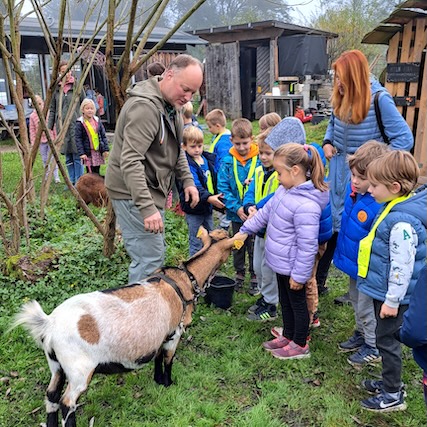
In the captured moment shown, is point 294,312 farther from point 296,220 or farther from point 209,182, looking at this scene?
point 209,182

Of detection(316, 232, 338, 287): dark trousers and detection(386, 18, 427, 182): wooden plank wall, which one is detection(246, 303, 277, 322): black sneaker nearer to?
detection(316, 232, 338, 287): dark trousers

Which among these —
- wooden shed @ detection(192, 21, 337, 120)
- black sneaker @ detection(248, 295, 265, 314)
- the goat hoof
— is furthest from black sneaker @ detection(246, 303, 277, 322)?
wooden shed @ detection(192, 21, 337, 120)

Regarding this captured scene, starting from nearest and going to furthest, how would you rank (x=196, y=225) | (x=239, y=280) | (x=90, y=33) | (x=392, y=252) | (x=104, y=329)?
(x=104, y=329), (x=392, y=252), (x=196, y=225), (x=239, y=280), (x=90, y=33)

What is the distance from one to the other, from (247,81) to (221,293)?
669 inches

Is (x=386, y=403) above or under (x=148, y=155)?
under

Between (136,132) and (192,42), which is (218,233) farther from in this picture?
(192,42)

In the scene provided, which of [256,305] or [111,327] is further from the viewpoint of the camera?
[256,305]

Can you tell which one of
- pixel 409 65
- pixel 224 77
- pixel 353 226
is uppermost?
pixel 409 65

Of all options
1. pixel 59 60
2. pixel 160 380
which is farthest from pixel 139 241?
pixel 59 60

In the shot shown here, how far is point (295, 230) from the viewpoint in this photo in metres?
3.40

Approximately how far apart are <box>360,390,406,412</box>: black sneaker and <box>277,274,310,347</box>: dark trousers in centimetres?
73

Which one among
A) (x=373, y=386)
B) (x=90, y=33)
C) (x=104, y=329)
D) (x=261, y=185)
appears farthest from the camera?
(x=90, y=33)

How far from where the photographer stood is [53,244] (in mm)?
5301

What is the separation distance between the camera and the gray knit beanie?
3.86 m
